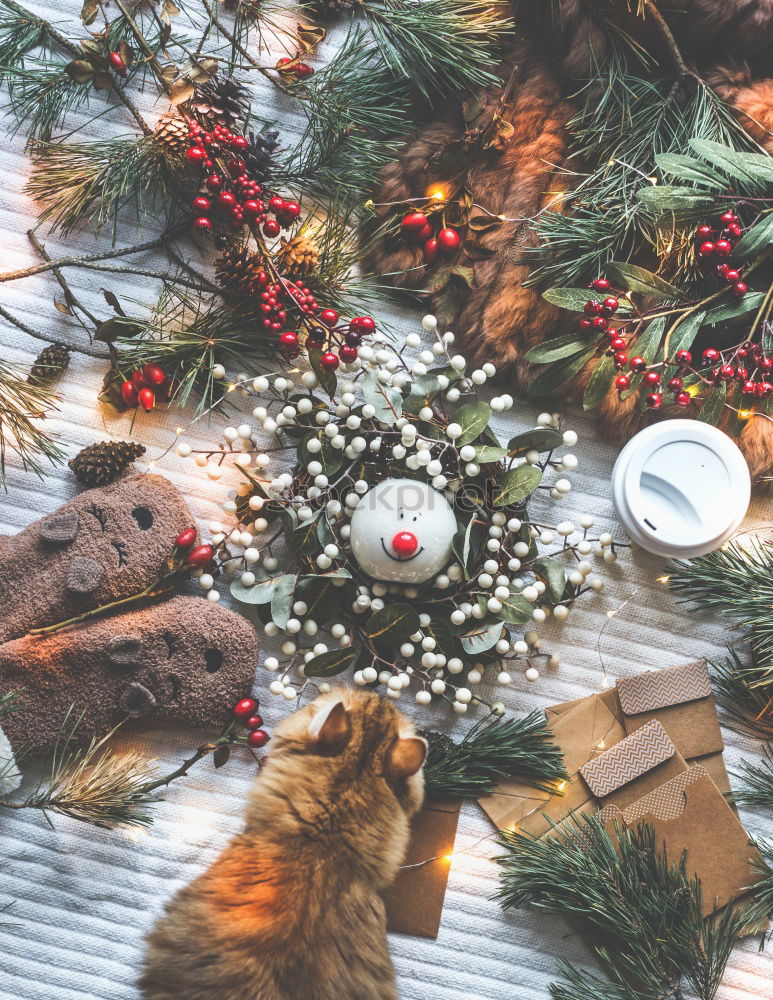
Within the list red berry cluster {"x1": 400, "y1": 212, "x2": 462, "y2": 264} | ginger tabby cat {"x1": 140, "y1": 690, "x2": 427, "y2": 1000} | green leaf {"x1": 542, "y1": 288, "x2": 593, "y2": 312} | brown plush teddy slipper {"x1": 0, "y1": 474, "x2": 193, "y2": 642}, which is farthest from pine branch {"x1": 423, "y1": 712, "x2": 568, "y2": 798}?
red berry cluster {"x1": 400, "y1": 212, "x2": 462, "y2": 264}

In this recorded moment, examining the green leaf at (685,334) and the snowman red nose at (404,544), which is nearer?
the snowman red nose at (404,544)

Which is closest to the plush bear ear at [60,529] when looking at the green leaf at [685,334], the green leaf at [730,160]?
the green leaf at [685,334]

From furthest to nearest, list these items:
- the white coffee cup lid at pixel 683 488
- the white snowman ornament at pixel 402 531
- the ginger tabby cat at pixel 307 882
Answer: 1. the white coffee cup lid at pixel 683 488
2. the white snowman ornament at pixel 402 531
3. the ginger tabby cat at pixel 307 882

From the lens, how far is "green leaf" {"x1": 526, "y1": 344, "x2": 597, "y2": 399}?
43.0 inches

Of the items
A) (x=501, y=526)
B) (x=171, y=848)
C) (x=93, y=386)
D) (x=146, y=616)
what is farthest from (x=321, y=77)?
(x=171, y=848)

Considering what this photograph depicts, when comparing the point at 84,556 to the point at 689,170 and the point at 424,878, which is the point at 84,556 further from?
the point at 689,170

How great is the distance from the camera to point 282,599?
109cm

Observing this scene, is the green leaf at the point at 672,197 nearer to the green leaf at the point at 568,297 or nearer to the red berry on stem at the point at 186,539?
the green leaf at the point at 568,297

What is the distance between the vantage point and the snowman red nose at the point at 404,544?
948 mm

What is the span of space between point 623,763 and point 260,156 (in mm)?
1029

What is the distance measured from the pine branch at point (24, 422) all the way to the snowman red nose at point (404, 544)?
53 centimetres

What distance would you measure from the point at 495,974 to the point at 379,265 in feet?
3.50

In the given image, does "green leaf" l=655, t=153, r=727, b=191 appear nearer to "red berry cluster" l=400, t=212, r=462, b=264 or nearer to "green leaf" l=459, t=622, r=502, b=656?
"red berry cluster" l=400, t=212, r=462, b=264

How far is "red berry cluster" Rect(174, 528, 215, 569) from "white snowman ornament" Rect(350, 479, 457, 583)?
0.22 meters
